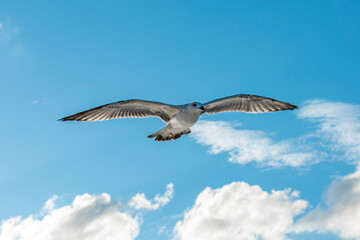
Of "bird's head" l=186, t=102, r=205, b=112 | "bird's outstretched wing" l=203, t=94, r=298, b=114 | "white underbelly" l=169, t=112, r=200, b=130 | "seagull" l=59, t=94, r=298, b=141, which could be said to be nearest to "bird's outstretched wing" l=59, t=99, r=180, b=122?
"seagull" l=59, t=94, r=298, b=141

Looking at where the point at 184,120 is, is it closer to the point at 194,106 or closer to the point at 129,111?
the point at 194,106

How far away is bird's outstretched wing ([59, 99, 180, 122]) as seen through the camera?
621 inches

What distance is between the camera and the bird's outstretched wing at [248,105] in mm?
17562

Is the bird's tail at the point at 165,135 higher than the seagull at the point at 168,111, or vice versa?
the seagull at the point at 168,111

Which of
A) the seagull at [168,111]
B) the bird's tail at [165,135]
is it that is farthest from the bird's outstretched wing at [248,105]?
the bird's tail at [165,135]

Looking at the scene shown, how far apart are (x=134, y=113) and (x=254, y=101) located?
5.68 meters

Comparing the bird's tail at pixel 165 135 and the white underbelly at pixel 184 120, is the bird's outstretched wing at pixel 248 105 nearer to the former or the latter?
the white underbelly at pixel 184 120

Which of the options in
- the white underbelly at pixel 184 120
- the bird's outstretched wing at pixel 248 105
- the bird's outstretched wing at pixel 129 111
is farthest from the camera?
the bird's outstretched wing at pixel 248 105

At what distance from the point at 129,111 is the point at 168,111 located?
1714mm

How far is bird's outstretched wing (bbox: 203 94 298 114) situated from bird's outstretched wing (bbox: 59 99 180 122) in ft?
6.69

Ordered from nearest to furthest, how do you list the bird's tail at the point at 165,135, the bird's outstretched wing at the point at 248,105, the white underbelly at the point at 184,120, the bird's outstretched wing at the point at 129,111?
the white underbelly at the point at 184,120 < the bird's outstretched wing at the point at 129,111 < the bird's tail at the point at 165,135 < the bird's outstretched wing at the point at 248,105

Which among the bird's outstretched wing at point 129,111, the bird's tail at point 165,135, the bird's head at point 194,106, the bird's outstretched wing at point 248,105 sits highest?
the bird's outstretched wing at point 248,105

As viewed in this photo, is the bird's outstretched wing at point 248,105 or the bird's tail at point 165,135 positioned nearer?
the bird's tail at point 165,135

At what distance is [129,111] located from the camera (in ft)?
54.2
